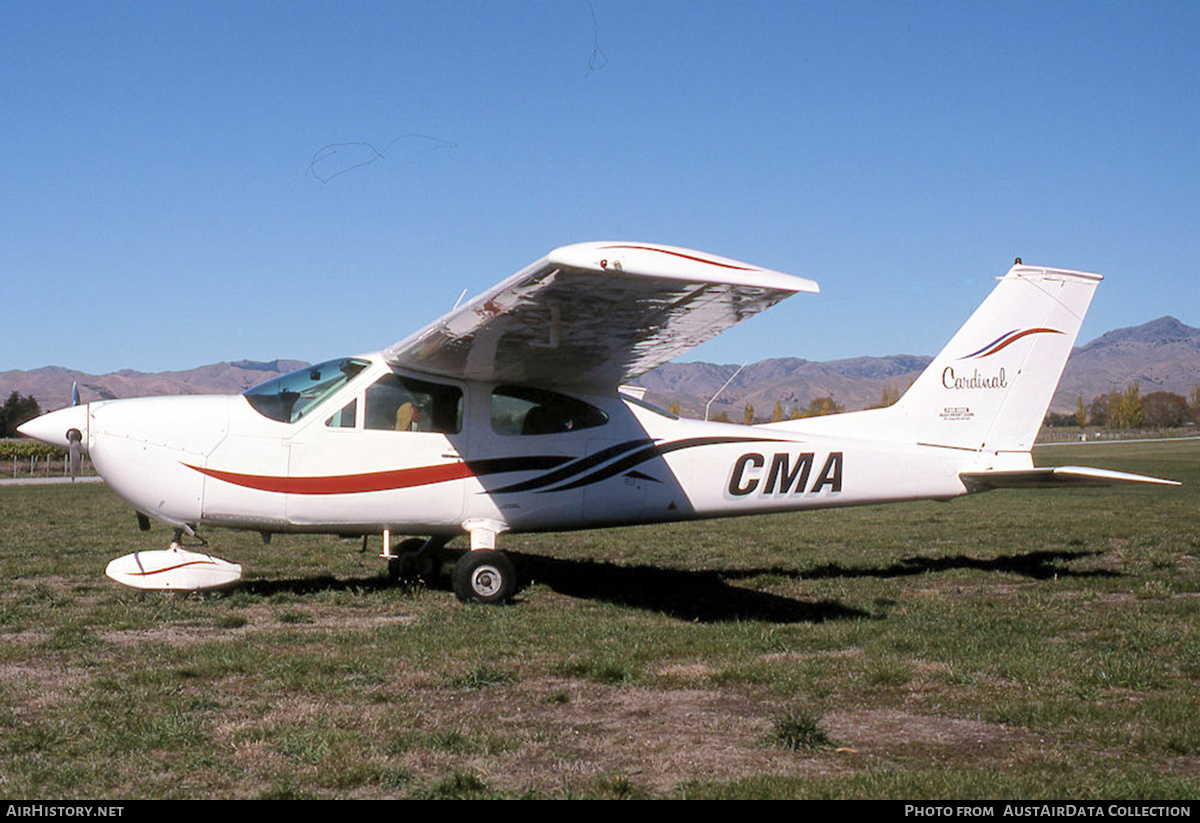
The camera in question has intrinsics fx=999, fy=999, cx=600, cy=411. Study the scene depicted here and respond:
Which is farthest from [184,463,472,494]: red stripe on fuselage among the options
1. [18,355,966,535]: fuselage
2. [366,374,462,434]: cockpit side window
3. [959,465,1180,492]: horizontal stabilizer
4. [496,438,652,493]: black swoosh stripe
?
[959,465,1180,492]: horizontal stabilizer

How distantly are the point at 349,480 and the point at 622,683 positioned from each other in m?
A: 3.86

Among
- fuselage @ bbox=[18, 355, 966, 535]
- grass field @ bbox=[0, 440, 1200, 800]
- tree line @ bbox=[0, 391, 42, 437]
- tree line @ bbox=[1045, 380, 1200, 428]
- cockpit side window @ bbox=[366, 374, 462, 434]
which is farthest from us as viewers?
tree line @ bbox=[1045, 380, 1200, 428]

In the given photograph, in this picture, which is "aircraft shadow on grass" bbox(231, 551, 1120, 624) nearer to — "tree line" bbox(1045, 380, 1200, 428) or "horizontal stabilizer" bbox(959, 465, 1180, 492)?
"horizontal stabilizer" bbox(959, 465, 1180, 492)

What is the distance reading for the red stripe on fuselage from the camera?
8.48 m

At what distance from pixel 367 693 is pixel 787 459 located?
5.40m

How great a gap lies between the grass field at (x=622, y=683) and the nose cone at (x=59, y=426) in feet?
4.47

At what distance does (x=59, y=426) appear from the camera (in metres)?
8.24

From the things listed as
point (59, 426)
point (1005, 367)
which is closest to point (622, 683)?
point (59, 426)

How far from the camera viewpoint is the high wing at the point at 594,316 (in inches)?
236

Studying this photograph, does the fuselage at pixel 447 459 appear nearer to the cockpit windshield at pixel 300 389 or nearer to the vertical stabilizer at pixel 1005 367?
the cockpit windshield at pixel 300 389

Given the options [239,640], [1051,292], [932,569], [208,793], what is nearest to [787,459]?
[932,569]

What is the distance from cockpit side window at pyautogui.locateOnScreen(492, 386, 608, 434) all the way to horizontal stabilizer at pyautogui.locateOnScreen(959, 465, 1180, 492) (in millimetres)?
3799

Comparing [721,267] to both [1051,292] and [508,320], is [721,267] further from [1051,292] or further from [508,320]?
[1051,292]

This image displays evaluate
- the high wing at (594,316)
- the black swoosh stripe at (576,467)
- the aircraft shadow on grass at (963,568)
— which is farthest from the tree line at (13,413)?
the aircraft shadow on grass at (963,568)
